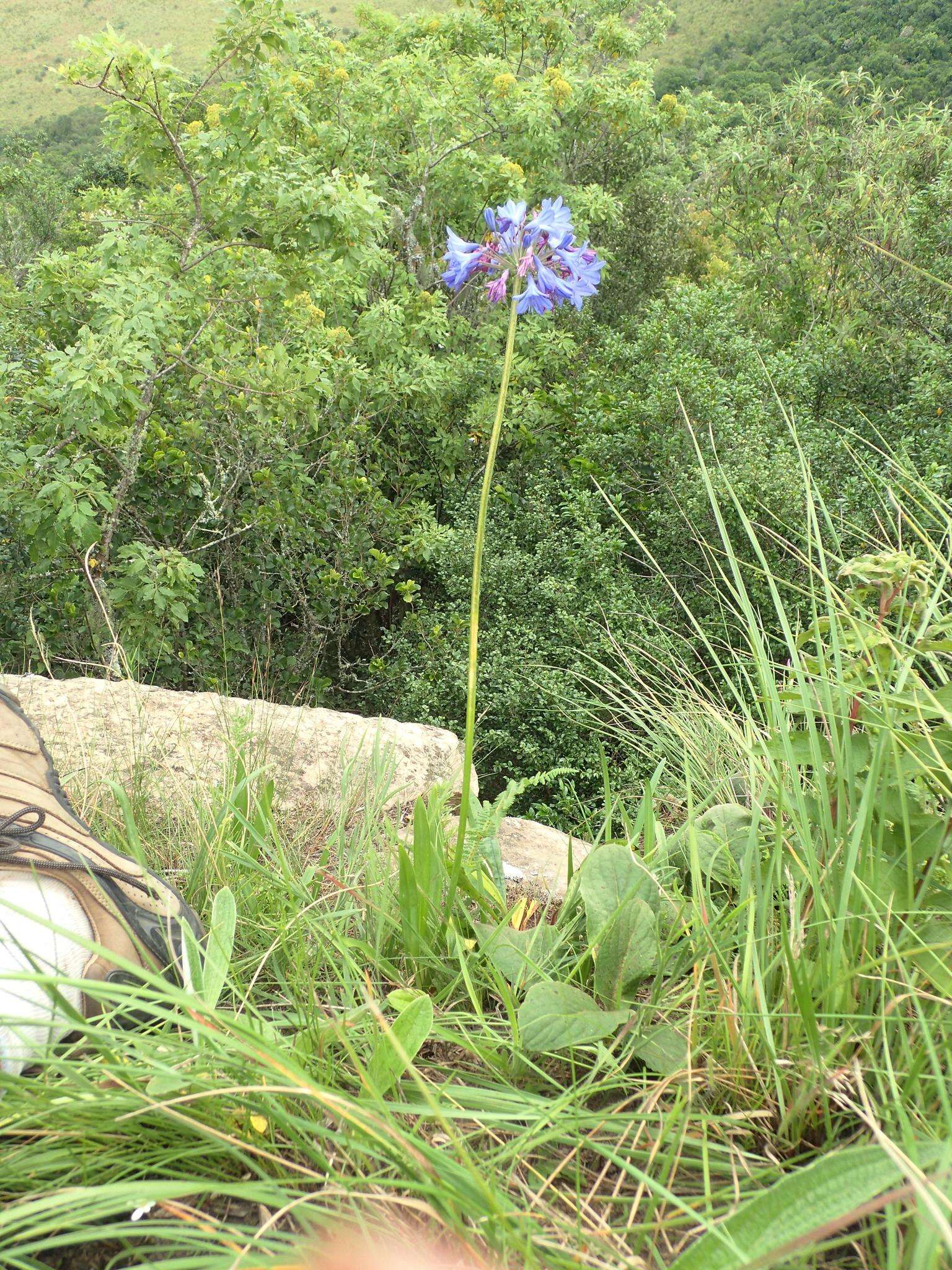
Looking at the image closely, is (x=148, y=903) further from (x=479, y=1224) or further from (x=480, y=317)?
(x=480, y=317)

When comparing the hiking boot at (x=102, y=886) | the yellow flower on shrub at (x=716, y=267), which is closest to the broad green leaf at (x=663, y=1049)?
the hiking boot at (x=102, y=886)

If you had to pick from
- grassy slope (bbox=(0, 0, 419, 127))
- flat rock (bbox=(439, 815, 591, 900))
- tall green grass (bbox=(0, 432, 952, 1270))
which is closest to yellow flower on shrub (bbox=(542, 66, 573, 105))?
flat rock (bbox=(439, 815, 591, 900))

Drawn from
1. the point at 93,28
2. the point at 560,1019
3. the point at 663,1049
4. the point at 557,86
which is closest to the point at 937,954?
the point at 663,1049

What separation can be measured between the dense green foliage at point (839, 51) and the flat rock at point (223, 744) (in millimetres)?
19625

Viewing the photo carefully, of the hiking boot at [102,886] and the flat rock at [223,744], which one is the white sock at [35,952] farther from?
the flat rock at [223,744]

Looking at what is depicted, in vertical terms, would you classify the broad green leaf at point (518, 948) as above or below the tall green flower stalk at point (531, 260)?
below

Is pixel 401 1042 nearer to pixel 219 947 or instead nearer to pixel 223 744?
pixel 219 947

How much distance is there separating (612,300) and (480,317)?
5.74ft

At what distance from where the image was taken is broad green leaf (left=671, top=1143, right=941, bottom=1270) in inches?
25.4

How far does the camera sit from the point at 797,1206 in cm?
66

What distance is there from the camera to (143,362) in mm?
Answer: 3273

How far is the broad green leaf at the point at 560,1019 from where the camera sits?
1.00m

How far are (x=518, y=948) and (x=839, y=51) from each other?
3258 cm

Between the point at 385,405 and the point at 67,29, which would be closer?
the point at 385,405
